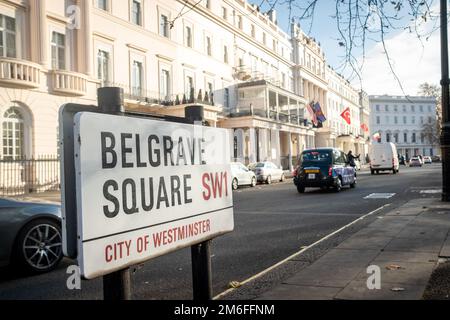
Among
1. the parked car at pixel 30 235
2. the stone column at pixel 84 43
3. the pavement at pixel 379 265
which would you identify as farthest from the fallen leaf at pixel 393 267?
the stone column at pixel 84 43

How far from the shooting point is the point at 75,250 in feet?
6.25

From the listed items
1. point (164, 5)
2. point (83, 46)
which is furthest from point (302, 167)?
point (164, 5)

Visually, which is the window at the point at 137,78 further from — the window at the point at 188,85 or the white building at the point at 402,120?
the white building at the point at 402,120

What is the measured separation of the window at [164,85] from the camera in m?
32.3

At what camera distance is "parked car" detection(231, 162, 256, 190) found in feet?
76.1

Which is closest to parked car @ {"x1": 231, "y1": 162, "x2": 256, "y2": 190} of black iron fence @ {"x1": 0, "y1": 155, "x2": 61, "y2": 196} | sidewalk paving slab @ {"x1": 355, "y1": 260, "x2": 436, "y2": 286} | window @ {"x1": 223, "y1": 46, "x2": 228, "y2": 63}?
black iron fence @ {"x1": 0, "y1": 155, "x2": 61, "y2": 196}

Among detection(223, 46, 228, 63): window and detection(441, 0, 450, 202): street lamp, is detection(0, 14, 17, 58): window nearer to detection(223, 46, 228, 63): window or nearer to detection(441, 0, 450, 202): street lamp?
detection(441, 0, 450, 202): street lamp

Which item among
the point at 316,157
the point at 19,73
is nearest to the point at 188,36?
the point at 19,73

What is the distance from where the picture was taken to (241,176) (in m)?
23.8

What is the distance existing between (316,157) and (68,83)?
13.5m

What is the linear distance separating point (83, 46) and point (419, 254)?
22922 mm

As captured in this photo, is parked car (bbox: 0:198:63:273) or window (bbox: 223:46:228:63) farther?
window (bbox: 223:46:228:63)

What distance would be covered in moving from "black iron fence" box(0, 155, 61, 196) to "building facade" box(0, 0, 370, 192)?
57cm
